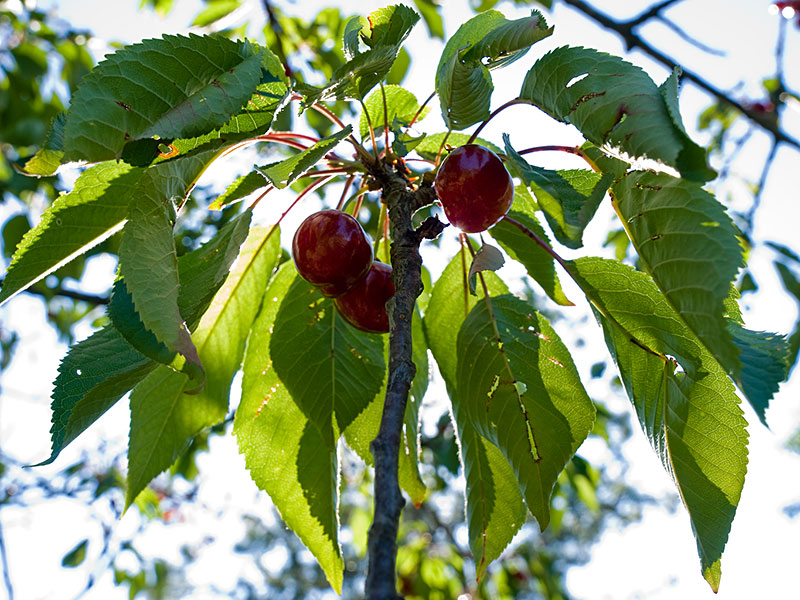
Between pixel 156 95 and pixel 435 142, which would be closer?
pixel 156 95

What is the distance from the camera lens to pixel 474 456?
1178 mm

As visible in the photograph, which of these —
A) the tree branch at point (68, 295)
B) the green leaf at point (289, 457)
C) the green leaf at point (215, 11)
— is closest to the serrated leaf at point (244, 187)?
the green leaf at point (289, 457)

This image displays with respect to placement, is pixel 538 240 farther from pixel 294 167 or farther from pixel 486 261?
pixel 294 167

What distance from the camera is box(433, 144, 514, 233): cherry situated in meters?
0.93

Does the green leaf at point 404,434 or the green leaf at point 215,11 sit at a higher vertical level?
the green leaf at point 215,11

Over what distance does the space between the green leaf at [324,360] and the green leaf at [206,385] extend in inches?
3.9

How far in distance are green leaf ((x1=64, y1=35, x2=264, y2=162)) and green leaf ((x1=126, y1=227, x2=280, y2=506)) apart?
49cm

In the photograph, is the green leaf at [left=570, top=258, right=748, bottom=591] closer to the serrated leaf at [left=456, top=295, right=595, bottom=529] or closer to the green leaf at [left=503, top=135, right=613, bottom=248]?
the serrated leaf at [left=456, top=295, right=595, bottom=529]

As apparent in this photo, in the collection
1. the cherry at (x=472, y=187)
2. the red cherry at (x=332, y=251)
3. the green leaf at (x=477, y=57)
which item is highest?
the green leaf at (x=477, y=57)

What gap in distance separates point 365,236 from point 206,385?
42cm

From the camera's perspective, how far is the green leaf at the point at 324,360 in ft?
3.78

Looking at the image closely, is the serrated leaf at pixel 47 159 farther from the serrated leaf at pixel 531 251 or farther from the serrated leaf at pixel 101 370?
the serrated leaf at pixel 531 251

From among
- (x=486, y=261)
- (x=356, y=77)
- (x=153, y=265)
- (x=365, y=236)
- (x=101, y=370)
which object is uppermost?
(x=356, y=77)

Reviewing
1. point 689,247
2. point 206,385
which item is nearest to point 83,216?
point 206,385
